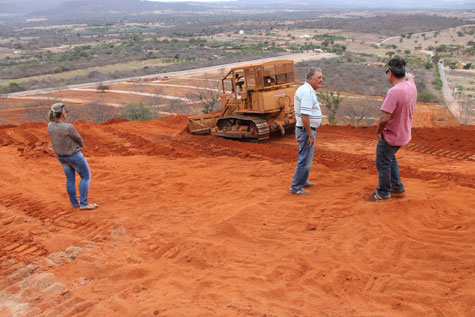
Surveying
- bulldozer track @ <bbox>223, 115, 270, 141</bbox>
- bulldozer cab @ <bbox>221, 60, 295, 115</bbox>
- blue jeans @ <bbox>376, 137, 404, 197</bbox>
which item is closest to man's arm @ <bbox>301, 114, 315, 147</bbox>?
blue jeans @ <bbox>376, 137, 404, 197</bbox>

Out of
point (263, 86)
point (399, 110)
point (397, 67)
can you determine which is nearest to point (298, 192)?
point (399, 110)

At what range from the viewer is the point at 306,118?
6.20m

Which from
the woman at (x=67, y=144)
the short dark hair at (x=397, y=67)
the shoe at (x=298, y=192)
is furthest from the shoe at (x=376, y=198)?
the woman at (x=67, y=144)

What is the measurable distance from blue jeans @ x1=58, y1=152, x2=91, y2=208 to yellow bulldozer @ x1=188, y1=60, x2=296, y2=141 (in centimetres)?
586

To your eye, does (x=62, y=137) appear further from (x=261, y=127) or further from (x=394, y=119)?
(x=261, y=127)

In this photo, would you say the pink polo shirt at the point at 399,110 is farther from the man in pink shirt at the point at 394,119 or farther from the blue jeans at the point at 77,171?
the blue jeans at the point at 77,171

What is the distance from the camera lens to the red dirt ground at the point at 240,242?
384 cm

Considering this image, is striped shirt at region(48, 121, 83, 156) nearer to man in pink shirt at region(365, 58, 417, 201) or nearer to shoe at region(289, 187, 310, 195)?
shoe at region(289, 187, 310, 195)

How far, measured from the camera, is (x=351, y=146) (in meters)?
10.7

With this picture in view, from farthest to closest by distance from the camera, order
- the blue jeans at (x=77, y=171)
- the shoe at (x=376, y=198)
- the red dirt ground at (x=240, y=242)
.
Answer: the blue jeans at (x=77, y=171) → the shoe at (x=376, y=198) → the red dirt ground at (x=240, y=242)

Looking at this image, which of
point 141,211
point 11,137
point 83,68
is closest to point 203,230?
point 141,211

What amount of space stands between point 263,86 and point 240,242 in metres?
7.11

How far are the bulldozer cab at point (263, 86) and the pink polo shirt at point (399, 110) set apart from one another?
242 inches

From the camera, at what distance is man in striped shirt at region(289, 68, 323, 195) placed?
618cm
